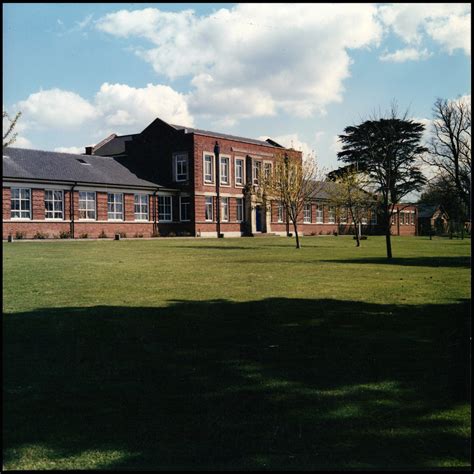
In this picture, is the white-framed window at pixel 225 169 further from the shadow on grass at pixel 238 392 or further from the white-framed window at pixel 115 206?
the shadow on grass at pixel 238 392

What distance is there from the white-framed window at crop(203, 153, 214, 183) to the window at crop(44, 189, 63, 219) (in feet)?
47.9

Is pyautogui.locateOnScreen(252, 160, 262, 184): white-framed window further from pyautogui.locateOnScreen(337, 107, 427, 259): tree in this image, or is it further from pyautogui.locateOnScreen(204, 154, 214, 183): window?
pyautogui.locateOnScreen(337, 107, 427, 259): tree

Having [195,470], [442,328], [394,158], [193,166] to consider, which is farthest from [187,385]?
[193,166]

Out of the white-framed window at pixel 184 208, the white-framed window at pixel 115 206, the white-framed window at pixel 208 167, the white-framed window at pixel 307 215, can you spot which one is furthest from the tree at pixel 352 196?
the white-framed window at pixel 307 215

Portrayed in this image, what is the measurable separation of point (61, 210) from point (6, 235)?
478 cm

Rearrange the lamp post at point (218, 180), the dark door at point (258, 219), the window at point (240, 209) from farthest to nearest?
the dark door at point (258, 219) → the window at point (240, 209) → the lamp post at point (218, 180)

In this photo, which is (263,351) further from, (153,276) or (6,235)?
(6,235)

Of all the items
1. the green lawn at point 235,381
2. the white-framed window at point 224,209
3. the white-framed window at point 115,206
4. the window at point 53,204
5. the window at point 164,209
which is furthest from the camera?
the white-framed window at point 224,209

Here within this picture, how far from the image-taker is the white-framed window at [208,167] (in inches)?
1927

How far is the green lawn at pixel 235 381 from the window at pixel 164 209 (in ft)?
117

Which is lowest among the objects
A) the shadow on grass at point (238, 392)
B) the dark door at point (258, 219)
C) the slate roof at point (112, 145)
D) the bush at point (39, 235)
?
the shadow on grass at point (238, 392)

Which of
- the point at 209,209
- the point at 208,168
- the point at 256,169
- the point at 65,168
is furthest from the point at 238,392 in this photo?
the point at 256,169

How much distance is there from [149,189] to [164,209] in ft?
9.76

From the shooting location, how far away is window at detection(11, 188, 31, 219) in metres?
35.4
